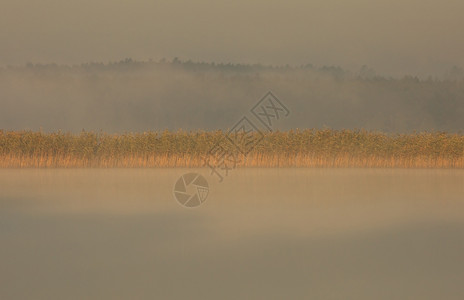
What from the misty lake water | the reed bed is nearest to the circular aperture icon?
the misty lake water

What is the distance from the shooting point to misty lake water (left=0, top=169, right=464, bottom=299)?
228 inches

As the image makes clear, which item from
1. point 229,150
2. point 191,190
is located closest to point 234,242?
point 191,190

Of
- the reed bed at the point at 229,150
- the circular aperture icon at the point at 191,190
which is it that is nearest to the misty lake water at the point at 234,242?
the circular aperture icon at the point at 191,190

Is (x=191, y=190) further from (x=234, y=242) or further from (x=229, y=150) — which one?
(x=229, y=150)

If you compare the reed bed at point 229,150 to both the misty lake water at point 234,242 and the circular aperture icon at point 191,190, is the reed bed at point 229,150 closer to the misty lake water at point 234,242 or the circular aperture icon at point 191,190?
the circular aperture icon at point 191,190

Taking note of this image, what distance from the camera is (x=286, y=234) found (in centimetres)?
845

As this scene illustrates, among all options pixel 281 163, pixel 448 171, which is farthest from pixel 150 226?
pixel 448 171

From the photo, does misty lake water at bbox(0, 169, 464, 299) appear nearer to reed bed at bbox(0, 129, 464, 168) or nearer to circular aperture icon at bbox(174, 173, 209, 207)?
circular aperture icon at bbox(174, 173, 209, 207)

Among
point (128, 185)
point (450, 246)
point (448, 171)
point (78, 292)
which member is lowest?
point (78, 292)

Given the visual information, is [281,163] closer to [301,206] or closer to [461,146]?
[461,146]

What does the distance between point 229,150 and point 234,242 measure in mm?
14434

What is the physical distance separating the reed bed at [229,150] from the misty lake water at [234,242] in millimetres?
6686

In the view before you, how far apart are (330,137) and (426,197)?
9490 mm

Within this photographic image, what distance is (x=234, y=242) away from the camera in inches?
315
